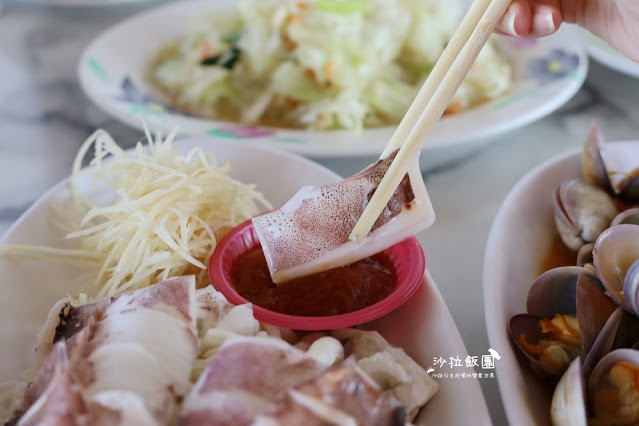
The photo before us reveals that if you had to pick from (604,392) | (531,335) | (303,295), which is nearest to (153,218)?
(303,295)

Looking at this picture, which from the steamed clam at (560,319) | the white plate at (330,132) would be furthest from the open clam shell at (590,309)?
the white plate at (330,132)

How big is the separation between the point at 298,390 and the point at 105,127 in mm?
1717

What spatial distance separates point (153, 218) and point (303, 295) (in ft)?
1.20

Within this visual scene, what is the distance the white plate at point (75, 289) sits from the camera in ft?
3.26

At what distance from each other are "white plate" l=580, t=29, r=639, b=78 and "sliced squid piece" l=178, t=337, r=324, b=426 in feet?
6.35

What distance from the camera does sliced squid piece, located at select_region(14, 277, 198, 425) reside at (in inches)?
29.6

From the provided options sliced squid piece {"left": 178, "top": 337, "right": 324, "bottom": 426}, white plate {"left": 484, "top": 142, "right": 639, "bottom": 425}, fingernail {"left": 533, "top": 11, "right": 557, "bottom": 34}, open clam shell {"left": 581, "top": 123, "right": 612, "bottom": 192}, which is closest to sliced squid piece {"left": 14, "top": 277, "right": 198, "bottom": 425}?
sliced squid piece {"left": 178, "top": 337, "right": 324, "bottom": 426}

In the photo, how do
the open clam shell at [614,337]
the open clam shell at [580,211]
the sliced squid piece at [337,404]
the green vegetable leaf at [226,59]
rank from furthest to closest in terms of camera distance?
the green vegetable leaf at [226,59]
the open clam shell at [580,211]
the open clam shell at [614,337]
the sliced squid piece at [337,404]

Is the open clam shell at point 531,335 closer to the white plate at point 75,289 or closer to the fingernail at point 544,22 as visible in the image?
the white plate at point 75,289

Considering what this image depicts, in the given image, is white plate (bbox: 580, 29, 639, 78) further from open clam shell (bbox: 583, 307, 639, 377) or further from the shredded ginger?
the shredded ginger

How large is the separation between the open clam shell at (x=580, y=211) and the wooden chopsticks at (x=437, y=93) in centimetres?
49

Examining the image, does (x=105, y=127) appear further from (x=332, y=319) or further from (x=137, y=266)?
(x=332, y=319)

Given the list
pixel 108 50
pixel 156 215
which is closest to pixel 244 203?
pixel 156 215

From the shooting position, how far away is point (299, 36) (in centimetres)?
224
